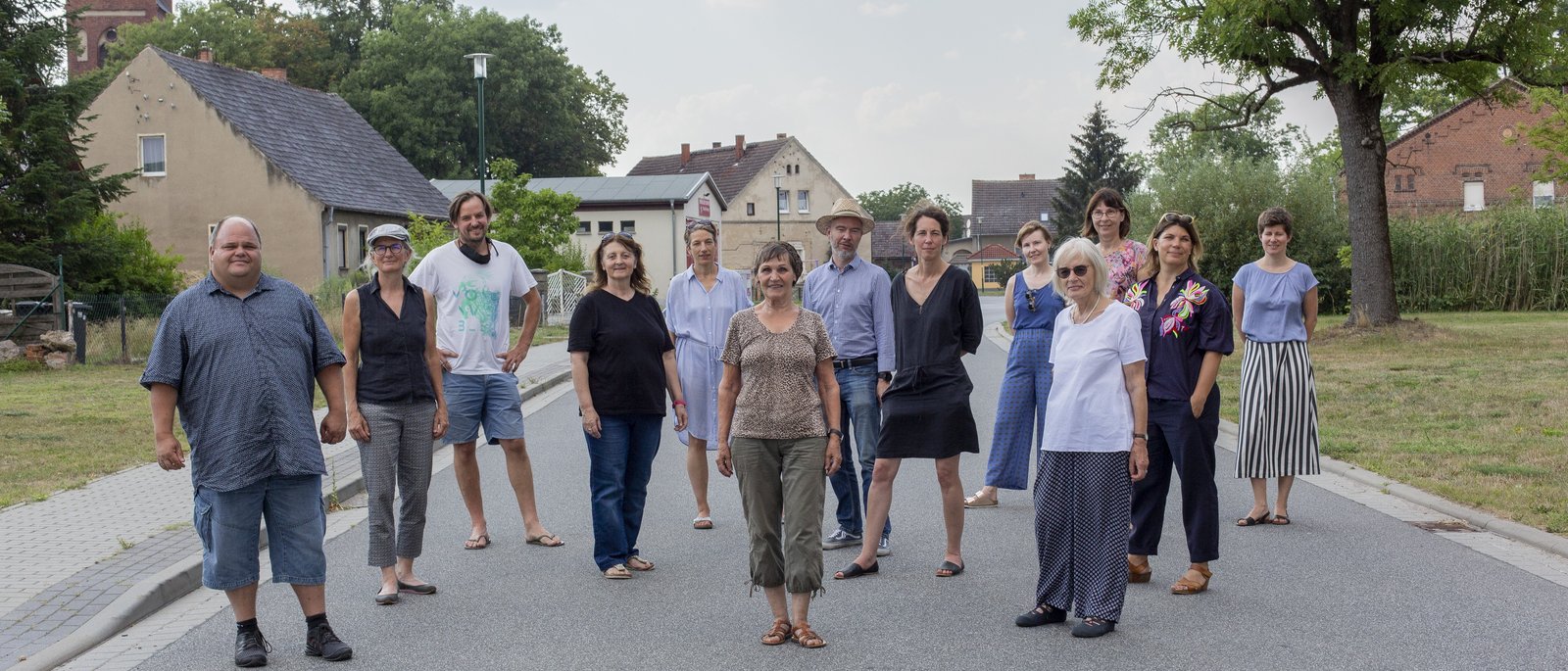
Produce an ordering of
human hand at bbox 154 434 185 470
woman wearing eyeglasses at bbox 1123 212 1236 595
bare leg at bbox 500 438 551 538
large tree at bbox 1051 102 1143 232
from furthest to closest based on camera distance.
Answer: large tree at bbox 1051 102 1143 232
bare leg at bbox 500 438 551 538
woman wearing eyeglasses at bbox 1123 212 1236 595
human hand at bbox 154 434 185 470

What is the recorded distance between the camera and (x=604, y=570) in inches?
279

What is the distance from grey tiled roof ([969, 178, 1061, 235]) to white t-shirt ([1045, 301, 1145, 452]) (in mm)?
104419

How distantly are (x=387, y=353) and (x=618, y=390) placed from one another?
1166 millimetres

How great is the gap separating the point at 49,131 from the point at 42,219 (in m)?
1.62

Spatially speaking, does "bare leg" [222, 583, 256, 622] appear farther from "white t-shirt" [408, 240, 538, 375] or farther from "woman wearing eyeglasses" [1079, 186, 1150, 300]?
"woman wearing eyeglasses" [1079, 186, 1150, 300]

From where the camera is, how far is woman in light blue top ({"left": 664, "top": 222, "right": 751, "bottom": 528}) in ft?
26.1

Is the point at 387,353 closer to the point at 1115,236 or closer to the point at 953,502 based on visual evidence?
the point at 953,502

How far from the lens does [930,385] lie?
6.72 m

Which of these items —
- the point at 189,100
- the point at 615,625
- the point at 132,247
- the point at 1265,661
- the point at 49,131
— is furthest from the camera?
the point at 189,100

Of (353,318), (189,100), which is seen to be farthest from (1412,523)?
(189,100)

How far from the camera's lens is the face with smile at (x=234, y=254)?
535cm

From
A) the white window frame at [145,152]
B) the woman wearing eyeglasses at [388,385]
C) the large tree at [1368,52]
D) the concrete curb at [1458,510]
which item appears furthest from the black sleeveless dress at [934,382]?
the white window frame at [145,152]

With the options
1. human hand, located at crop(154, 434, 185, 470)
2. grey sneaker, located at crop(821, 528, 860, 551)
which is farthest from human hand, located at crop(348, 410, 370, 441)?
grey sneaker, located at crop(821, 528, 860, 551)

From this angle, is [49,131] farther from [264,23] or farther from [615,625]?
[264,23]
